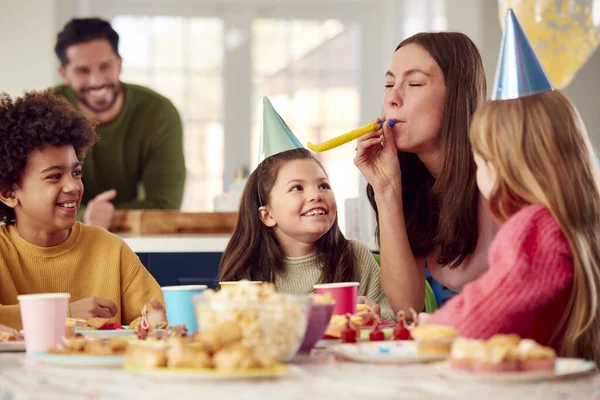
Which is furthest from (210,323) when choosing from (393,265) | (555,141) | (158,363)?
(393,265)

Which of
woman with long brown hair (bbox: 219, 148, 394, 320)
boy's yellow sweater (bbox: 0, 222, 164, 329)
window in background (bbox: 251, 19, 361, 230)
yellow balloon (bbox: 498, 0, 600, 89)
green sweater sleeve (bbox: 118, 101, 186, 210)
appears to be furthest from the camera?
window in background (bbox: 251, 19, 361, 230)

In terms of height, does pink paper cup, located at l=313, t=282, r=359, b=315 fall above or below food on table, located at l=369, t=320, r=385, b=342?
above

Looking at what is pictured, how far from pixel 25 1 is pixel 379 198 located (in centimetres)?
367

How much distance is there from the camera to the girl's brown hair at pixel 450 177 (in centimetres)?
178

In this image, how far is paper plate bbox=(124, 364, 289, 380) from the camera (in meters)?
0.84

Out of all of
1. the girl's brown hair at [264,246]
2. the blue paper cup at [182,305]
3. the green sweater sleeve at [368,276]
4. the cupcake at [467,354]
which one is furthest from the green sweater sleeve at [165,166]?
the cupcake at [467,354]

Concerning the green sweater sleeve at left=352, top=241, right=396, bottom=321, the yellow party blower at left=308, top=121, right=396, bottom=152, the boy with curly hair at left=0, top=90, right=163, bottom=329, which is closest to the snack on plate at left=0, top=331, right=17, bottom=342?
the boy with curly hair at left=0, top=90, right=163, bottom=329

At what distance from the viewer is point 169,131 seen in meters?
4.09

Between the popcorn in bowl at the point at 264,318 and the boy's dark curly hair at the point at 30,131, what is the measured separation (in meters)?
0.96

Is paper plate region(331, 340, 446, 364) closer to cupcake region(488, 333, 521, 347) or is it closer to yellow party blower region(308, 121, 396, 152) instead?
cupcake region(488, 333, 521, 347)

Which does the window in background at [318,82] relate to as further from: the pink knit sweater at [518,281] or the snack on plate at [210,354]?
the snack on plate at [210,354]

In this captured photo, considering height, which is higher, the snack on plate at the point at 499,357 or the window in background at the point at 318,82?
the window in background at the point at 318,82

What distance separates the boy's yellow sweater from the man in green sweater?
201 cm

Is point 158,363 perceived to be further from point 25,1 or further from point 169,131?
point 25,1
